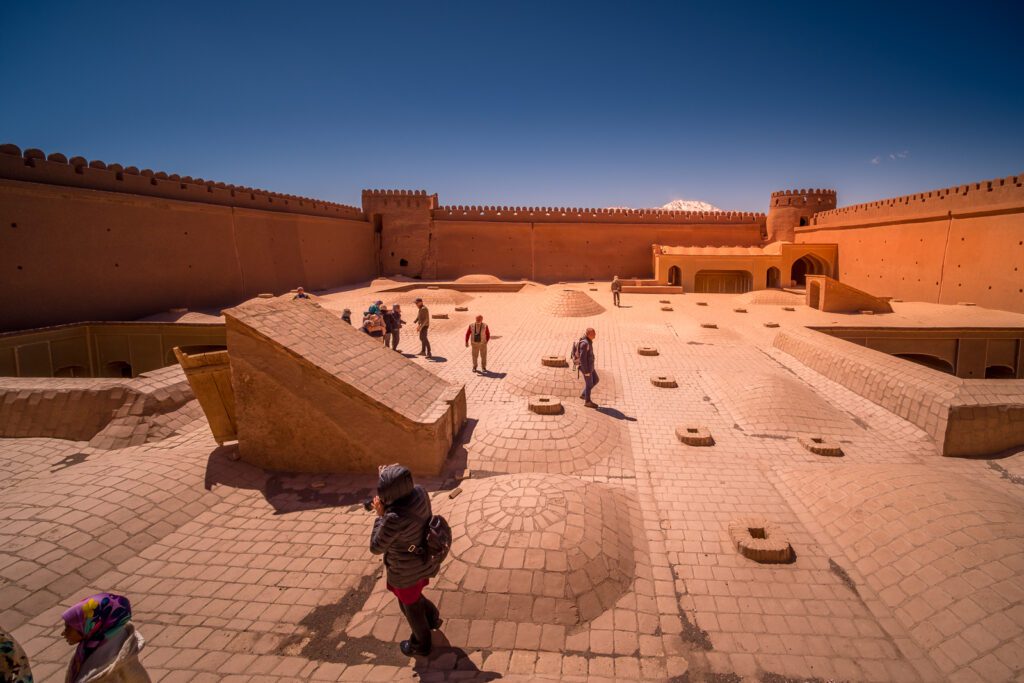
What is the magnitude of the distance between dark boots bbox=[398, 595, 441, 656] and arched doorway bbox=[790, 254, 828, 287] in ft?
96.7

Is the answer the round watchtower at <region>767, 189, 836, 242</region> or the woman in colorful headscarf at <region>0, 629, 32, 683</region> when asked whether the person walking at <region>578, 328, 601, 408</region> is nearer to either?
the woman in colorful headscarf at <region>0, 629, 32, 683</region>

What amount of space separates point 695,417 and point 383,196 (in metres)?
27.1

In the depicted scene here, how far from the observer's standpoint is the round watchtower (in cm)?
3209

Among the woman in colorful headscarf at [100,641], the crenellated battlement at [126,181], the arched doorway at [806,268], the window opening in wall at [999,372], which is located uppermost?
the crenellated battlement at [126,181]

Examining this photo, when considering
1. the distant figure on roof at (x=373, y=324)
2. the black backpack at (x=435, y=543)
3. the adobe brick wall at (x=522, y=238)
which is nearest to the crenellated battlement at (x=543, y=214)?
the adobe brick wall at (x=522, y=238)

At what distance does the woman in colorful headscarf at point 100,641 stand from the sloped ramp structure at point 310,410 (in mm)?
3717

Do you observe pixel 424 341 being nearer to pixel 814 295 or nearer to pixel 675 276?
pixel 814 295

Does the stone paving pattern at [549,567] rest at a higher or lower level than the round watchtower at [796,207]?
lower

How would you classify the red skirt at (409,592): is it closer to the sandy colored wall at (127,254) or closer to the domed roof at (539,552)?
the domed roof at (539,552)

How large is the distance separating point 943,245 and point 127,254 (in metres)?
32.6

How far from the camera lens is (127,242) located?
17.3m

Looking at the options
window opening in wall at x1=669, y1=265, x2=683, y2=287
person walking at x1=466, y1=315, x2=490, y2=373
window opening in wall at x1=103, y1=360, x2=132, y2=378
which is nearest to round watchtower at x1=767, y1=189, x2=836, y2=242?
window opening in wall at x1=669, y1=265, x2=683, y2=287

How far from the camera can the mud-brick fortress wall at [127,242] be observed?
1467cm

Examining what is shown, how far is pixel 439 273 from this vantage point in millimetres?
31562
